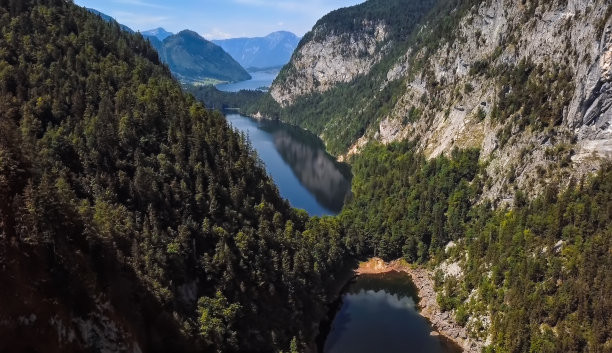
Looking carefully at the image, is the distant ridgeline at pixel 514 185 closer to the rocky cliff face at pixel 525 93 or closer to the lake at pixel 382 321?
the rocky cliff face at pixel 525 93

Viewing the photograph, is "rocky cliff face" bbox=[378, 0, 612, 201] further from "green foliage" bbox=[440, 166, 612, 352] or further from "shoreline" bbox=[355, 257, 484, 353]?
"shoreline" bbox=[355, 257, 484, 353]

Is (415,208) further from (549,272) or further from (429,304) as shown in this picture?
(549,272)

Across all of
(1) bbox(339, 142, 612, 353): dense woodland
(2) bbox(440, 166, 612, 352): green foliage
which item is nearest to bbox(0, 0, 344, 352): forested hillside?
(1) bbox(339, 142, 612, 353): dense woodland

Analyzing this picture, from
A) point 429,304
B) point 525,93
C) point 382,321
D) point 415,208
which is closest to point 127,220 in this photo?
point 382,321

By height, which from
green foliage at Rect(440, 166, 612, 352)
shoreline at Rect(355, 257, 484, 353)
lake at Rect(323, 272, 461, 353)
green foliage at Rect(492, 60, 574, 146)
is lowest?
lake at Rect(323, 272, 461, 353)

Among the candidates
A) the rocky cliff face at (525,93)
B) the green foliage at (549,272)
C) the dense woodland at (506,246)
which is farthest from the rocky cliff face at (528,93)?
the green foliage at (549,272)
